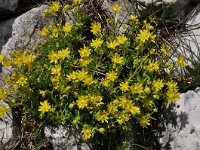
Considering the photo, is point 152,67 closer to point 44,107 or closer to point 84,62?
point 84,62

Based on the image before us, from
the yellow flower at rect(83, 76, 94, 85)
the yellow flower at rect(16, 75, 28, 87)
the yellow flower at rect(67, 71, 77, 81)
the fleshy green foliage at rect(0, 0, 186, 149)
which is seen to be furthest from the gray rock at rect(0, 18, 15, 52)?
the yellow flower at rect(83, 76, 94, 85)

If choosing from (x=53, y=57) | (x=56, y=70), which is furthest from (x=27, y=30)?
(x=56, y=70)

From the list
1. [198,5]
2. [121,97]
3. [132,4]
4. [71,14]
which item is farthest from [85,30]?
[198,5]

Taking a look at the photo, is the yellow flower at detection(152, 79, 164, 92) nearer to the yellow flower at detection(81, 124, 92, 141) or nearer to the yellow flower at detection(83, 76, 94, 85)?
the yellow flower at detection(83, 76, 94, 85)

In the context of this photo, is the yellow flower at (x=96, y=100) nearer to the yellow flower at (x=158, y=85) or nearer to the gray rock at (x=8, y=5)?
the yellow flower at (x=158, y=85)

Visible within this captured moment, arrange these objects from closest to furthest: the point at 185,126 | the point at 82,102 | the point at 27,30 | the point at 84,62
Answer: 1. the point at 82,102
2. the point at 84,62
3. the point at 185,126
4. the point at 27,30

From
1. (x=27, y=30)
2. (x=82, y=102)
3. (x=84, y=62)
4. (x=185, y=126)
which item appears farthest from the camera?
(x=27, y=30)
